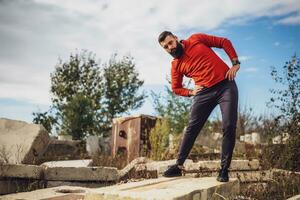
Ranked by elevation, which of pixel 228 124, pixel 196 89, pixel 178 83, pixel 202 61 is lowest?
pixel 228 124

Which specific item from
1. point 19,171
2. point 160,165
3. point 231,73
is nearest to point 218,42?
point 231,73

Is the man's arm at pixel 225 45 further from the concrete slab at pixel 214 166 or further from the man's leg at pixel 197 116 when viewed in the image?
the concrete slab at pixel 214 166

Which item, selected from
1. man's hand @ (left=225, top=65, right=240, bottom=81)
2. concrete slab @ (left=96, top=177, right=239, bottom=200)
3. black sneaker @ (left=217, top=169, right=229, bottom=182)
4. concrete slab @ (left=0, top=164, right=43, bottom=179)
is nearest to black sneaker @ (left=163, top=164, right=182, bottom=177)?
concrete slab @ (left=96, top=177, right=239, bottom=200)

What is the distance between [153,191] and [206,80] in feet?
5.33

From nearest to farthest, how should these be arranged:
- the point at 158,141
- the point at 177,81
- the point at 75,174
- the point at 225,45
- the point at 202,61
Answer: the point at 202,61, the point at 225,45, the point at 177,81, the point at 75,174, the point at 158,141

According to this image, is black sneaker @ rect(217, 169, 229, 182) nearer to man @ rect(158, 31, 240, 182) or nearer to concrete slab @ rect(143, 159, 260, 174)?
man @ rect(158, 31, 240, 182)

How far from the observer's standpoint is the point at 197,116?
171 inches

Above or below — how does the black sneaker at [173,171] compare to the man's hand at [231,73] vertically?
below

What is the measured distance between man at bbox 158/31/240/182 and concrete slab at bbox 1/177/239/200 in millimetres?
296

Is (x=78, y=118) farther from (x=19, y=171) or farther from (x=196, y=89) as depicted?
(x=196, y=89)

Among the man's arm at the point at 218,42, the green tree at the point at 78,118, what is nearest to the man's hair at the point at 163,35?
the man's arm at the point at 218,42

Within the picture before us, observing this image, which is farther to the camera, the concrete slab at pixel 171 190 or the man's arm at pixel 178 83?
the man's arm at pixel 178 83

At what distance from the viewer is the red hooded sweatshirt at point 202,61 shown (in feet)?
13.7

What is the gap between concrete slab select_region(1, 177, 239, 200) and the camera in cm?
290
